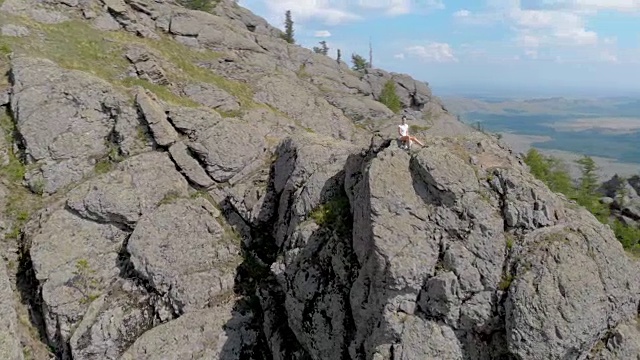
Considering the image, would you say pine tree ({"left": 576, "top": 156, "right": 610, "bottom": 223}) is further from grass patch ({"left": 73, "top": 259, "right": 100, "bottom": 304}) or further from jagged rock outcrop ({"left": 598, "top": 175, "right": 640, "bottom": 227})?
grass patch ({"left": 73, "top": 259, "right": 100, "bottom": 304})

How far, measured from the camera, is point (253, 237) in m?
31.9

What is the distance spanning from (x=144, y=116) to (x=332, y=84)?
127ft

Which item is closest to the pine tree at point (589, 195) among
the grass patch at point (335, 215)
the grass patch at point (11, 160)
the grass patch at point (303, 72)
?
the grass patch at point (335, 215)

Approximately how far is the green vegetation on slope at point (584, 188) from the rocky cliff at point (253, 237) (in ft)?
104

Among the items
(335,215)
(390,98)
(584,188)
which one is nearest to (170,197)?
(335,215)

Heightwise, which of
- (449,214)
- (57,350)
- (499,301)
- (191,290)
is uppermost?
(449,214)

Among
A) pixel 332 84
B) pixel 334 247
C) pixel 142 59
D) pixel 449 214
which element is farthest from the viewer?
pixel 332 84

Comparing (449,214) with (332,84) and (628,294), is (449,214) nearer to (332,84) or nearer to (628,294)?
(628,294)

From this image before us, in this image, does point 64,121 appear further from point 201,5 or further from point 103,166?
point 201,5

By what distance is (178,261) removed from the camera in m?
28.8

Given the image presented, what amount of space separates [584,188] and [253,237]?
4822 cm

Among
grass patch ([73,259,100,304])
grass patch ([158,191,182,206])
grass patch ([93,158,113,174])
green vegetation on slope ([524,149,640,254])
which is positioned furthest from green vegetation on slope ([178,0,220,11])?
grass patch ([73,259,100,304])

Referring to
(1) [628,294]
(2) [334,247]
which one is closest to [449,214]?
(2) [334,247]

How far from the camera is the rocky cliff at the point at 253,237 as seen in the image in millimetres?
19922
